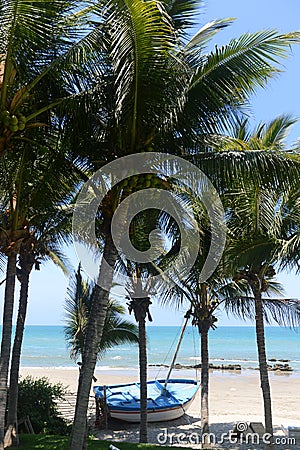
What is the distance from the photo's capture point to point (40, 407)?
40.2 feet

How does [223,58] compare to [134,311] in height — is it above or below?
above

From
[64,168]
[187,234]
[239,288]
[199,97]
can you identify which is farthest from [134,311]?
[199,97]

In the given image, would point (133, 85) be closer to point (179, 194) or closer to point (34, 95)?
point (34, 95)

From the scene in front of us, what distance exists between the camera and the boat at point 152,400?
598 inches

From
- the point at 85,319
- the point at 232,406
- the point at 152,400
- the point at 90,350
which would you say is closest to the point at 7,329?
the point at 90,350

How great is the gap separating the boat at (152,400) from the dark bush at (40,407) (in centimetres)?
259

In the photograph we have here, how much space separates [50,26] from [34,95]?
117cm

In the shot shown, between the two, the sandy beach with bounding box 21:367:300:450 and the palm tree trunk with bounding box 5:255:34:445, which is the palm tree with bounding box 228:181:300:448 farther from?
the palm tree trunk with bounding box 5:255:34:445

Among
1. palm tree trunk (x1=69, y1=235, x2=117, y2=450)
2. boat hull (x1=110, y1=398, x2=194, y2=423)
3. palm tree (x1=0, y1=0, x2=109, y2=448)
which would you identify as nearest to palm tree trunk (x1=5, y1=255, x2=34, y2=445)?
palm tree (x1=0, y1=0, x2=109, y2=448)

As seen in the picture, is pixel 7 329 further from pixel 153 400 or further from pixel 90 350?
pixel 153 400

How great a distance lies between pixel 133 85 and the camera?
6.77 metres

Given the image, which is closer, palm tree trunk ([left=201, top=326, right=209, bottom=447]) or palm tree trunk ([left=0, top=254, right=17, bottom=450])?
palm tree trunk ([left=0, top=254, right=17, bottom=450])

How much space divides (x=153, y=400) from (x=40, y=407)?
16.2ft

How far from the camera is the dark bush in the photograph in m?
11.8
